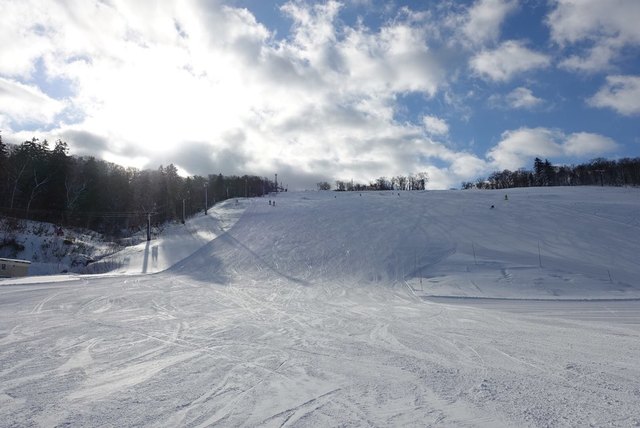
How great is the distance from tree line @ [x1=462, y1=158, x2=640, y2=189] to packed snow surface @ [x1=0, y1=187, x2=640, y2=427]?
10467cm

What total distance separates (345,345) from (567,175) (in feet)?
446

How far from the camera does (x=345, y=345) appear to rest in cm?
791

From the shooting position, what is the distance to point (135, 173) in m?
99.8

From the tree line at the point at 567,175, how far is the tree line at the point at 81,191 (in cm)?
9172

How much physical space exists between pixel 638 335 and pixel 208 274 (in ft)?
72.0

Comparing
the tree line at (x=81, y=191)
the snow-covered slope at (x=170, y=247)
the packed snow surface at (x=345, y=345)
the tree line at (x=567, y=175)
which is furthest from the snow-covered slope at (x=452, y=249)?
the tree line at (x=567, y=175)

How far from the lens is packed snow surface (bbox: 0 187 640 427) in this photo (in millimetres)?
4590

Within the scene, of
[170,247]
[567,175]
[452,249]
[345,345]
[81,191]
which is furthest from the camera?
[567,175]

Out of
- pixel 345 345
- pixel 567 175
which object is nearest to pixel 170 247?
pixel 345 345

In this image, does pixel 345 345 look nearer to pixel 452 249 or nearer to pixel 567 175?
pixel 452 249

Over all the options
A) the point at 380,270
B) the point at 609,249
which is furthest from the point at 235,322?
the point at 609,249

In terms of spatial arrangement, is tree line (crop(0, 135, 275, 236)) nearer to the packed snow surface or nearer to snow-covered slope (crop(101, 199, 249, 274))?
snow-covered slope (crop(101, 199, 249, 274))

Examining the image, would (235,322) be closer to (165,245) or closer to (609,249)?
(609,249)

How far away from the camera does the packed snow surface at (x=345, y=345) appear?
15.1 ft
